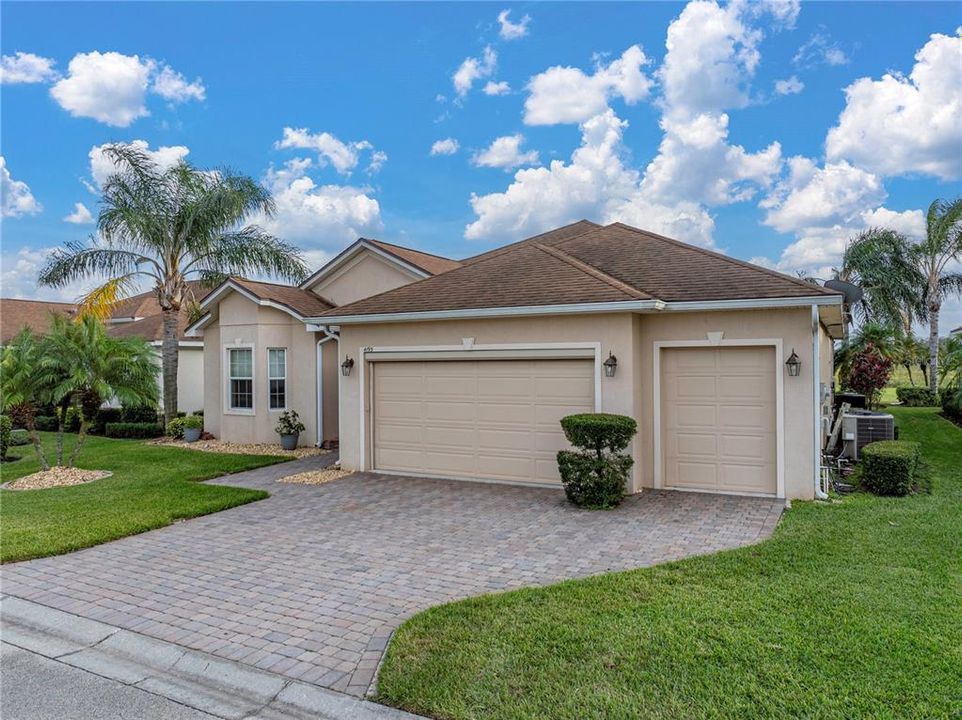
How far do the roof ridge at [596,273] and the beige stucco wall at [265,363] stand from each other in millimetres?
6937

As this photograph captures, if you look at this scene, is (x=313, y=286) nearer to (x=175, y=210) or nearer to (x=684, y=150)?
(x=175, y=210)

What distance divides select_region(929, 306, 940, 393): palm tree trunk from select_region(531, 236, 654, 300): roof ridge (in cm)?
2004

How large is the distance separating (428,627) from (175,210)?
16.1 meters

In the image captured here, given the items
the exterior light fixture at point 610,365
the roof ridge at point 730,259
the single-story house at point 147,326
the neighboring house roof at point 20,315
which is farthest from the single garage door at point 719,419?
the neighboring house roof at point 20,315

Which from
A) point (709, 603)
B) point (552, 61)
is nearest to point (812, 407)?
point (709, 603)

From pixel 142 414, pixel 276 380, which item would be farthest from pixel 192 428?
pixel 142 414

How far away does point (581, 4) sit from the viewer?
481 inches

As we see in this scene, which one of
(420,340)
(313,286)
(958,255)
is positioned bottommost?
(420,340)

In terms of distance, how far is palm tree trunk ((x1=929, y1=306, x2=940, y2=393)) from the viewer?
2472cm

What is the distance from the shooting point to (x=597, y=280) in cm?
1003

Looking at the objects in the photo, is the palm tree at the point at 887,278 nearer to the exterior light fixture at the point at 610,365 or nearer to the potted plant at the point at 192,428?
the exterior light fixture at the point at 610,365

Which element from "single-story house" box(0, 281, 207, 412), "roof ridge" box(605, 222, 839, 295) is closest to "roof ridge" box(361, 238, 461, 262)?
"single-story house" box(0, 281, 207, 412)

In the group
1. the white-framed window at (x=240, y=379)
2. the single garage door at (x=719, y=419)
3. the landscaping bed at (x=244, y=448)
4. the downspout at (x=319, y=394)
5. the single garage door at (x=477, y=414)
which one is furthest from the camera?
the white-framed window at (x=240, y=379)

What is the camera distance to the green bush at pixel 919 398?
1035 inches
